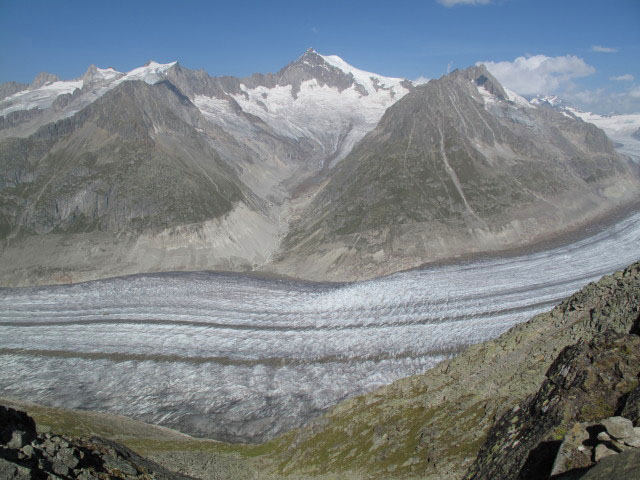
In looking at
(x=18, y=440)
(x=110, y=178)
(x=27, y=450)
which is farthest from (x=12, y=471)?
(x=110, y=178)

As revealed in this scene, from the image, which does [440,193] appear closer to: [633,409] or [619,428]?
[633,409]

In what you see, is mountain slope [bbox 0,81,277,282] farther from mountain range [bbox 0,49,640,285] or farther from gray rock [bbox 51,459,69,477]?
gray rock [bbox 51,459,69,477]

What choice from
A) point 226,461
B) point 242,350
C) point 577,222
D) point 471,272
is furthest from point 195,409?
point 577,222

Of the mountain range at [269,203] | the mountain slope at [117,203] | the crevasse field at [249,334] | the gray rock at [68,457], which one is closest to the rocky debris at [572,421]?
the gray rock at [68,457]

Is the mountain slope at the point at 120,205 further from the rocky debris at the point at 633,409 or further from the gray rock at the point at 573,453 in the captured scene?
the gray rock at the point at 573,453

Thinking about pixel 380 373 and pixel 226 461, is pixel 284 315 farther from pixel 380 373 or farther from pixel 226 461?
pixel 226 461
